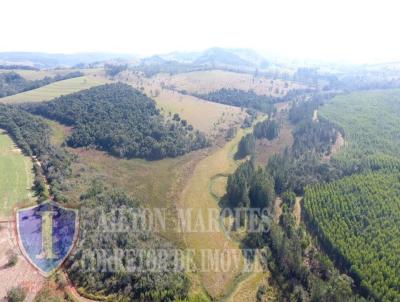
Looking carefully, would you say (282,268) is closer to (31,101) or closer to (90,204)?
(90,204)

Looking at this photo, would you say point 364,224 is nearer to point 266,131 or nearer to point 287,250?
point 287,250

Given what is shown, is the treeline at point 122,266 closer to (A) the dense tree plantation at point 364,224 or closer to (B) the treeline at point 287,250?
(B) the treeline at point 287,250

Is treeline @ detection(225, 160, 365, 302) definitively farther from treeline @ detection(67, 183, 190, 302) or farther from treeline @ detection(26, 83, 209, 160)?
treeline @ detection(26, 83, 209, 160)

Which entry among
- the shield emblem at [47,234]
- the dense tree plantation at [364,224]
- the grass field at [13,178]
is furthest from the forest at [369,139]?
the grass field at [13,178]

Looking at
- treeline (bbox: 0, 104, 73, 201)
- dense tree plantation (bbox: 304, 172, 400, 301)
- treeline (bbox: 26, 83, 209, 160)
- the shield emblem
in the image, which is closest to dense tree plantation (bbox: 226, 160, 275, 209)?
dense tree plantation (bbox: 304, 172, 400, 301)

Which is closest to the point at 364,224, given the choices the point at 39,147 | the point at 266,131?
the point at 266,131

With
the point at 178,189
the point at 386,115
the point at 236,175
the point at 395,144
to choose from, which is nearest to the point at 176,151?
the point at 178,189
